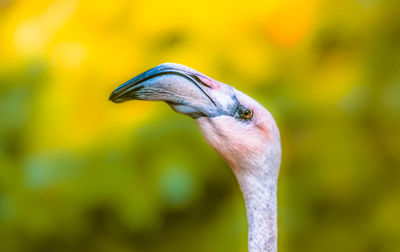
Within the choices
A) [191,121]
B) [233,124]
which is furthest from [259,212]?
[191,121]

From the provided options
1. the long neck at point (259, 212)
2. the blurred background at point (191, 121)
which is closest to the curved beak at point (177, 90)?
the long neck at point (259, 212)

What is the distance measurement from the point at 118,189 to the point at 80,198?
0.13 m

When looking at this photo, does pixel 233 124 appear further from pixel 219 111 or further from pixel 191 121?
pixel 191 121

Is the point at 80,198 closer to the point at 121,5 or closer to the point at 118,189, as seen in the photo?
the point at 118,189

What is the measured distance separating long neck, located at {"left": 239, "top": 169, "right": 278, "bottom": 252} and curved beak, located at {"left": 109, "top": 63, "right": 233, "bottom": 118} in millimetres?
153

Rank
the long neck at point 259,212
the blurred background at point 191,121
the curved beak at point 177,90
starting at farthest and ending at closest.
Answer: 1. the blurred background at point 191,121
2. the long neck at point 259,212
3. the curved beak at point 177,90

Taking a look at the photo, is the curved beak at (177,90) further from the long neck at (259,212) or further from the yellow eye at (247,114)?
the long neck at (259,212)

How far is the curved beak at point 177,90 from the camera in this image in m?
0.95

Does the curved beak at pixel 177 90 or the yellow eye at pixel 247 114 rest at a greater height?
the curved beak at pixel 177 90

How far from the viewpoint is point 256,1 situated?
5.99 feet

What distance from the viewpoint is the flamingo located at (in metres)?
0.96

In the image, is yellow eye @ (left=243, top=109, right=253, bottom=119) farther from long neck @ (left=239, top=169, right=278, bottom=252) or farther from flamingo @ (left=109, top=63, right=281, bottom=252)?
long neck @ (left=239, top=169, right=278, bottom=252)

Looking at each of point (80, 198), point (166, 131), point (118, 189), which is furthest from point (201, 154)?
point (80, 198)

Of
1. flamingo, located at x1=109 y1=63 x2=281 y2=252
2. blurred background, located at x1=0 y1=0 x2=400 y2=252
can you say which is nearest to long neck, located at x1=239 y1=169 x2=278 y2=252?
flamingo, located at x1=109 y1=63 x2=281 y2=252
